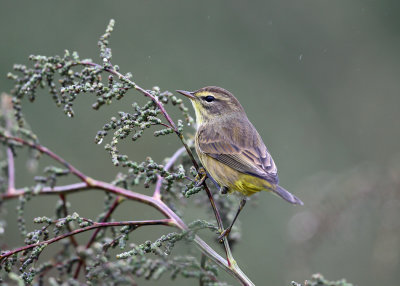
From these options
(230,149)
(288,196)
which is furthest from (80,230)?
(230,149)

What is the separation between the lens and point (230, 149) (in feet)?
16.2

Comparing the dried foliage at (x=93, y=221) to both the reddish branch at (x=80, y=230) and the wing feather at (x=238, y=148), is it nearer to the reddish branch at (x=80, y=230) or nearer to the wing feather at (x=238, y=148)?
the reddish branch at (x=80, y=230)

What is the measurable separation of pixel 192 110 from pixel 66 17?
410cm

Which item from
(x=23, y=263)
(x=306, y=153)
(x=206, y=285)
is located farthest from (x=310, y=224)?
(x=306, y=153)

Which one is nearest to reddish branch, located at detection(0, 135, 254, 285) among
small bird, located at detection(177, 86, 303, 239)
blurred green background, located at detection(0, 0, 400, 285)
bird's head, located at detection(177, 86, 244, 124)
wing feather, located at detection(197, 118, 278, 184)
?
small bird, located at detection(177, 86, 303, 239)

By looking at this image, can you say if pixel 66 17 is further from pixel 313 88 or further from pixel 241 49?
pixel 313 88

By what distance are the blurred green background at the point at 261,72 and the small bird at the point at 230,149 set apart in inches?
84.0

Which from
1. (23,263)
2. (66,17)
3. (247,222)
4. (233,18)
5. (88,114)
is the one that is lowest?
(23,263)

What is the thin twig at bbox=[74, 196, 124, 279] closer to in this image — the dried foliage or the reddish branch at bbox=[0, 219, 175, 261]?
the dried foliage

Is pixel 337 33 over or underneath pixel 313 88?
over

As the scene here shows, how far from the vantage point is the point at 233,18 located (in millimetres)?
9547

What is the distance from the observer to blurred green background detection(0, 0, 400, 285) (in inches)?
314

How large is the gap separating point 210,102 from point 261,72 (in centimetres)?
402

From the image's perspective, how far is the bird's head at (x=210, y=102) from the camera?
5.34 meters
